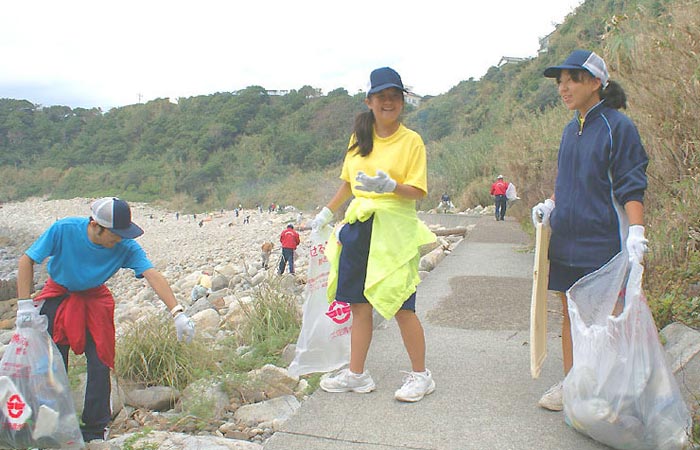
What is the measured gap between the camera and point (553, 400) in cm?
336

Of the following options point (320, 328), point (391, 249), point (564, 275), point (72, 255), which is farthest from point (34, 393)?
point (564, 275)

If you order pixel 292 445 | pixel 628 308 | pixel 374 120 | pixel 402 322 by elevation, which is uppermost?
pixel 374 120

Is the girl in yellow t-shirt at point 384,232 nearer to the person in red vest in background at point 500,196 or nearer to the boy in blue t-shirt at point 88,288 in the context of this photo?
the boy in blue t-shirt at point 88,288

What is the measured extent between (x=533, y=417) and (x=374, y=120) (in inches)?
70.1

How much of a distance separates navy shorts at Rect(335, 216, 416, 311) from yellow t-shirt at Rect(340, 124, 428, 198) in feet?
0.65

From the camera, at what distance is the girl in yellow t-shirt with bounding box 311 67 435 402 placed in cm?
337

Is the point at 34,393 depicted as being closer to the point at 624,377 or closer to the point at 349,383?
the point at 349,383

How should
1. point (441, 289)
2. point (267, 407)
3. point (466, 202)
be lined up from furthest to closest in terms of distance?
point (466, 202) < point (441, 289) < point (267, 407)

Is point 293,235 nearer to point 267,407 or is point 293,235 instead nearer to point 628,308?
point 267,407

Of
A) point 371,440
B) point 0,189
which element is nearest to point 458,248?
point 371,440

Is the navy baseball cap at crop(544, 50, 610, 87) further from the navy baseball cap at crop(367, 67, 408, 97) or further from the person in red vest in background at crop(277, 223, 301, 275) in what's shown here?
the person in red vest in background at crop(277, 223, 301, 275)

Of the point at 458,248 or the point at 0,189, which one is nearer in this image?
the point at 458,248

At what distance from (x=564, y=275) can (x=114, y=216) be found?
7.64 ft

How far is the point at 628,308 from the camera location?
2.75 m
